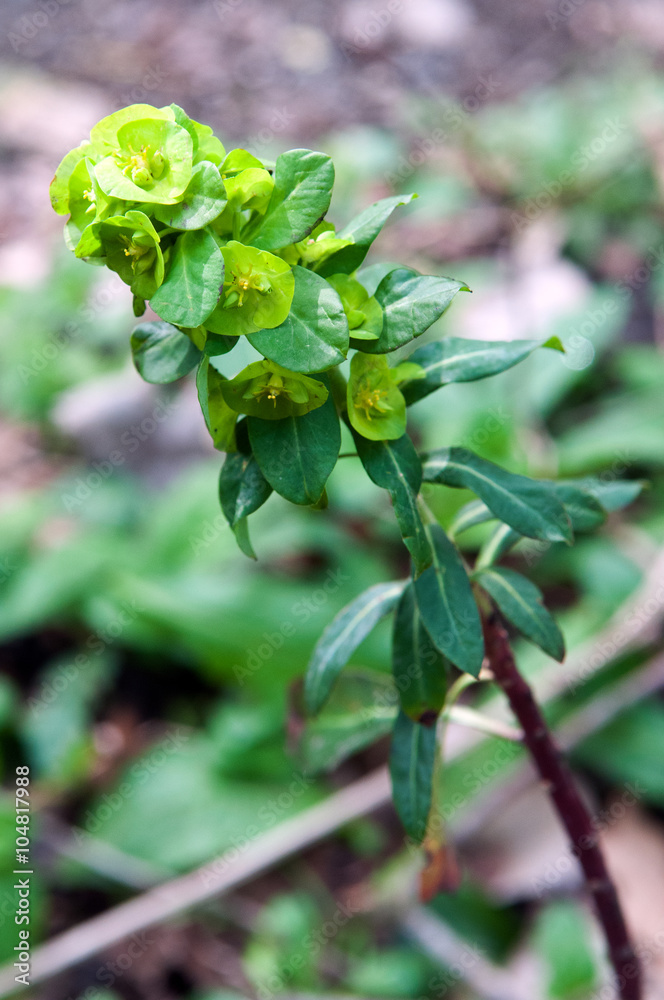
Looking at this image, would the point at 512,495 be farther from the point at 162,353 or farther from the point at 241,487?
the point at 162,353

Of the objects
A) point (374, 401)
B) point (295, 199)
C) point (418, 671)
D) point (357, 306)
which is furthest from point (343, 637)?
point (295, 199)

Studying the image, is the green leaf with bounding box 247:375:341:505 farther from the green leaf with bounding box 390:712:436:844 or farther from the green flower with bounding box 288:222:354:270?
the green leaf with bounding box 390:712:436:844

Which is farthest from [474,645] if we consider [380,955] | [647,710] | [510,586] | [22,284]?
[22,284]

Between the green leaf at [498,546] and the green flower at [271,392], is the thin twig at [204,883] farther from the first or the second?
the green flower at [271,392]

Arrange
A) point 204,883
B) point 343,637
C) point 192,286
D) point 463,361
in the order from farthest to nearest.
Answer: point 204,883 < point 343,637 < point 463,361 < point 192,286

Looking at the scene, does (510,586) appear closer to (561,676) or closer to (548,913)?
(548,913)

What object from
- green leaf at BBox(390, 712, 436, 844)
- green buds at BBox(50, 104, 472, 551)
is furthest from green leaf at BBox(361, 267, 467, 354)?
green leaf at BBox(390, 712, 436, 844)
